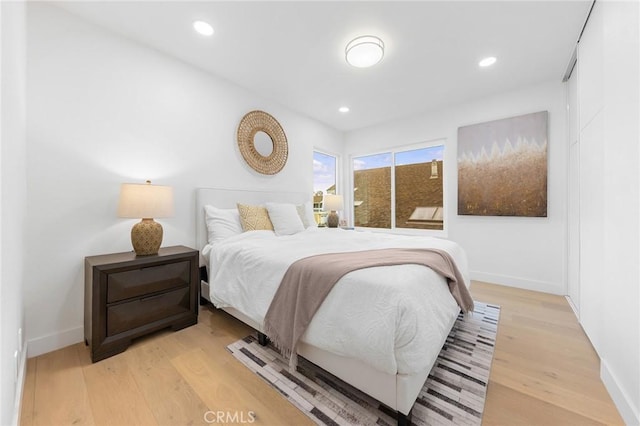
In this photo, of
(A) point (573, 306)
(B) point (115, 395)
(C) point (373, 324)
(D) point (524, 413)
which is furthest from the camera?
(A) point (573, 306)

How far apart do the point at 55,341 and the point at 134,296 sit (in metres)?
0.67

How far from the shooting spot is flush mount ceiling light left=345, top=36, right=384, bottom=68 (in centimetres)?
212

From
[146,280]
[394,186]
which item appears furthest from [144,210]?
[394,186]

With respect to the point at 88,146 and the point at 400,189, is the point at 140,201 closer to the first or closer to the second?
the point at 88,146

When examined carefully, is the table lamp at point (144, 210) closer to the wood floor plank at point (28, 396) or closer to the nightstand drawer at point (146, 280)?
the nightstand drawer at point (146, 280)

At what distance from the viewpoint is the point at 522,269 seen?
10.1 feet

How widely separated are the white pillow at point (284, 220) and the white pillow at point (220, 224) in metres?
0.40

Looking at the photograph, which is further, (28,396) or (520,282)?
(520,282)

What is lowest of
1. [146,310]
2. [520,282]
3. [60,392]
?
[60,392]

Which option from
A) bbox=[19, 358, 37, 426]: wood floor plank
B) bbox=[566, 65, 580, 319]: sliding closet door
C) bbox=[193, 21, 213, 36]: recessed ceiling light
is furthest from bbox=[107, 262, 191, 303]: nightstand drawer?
bbox=[566, 65, 580, 319]: sliding closet door

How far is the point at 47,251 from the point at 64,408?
3.70 ft

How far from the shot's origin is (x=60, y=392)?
136cm

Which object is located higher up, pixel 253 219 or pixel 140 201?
pixel 140 201

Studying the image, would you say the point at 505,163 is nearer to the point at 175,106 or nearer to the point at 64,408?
the point at 175,106
